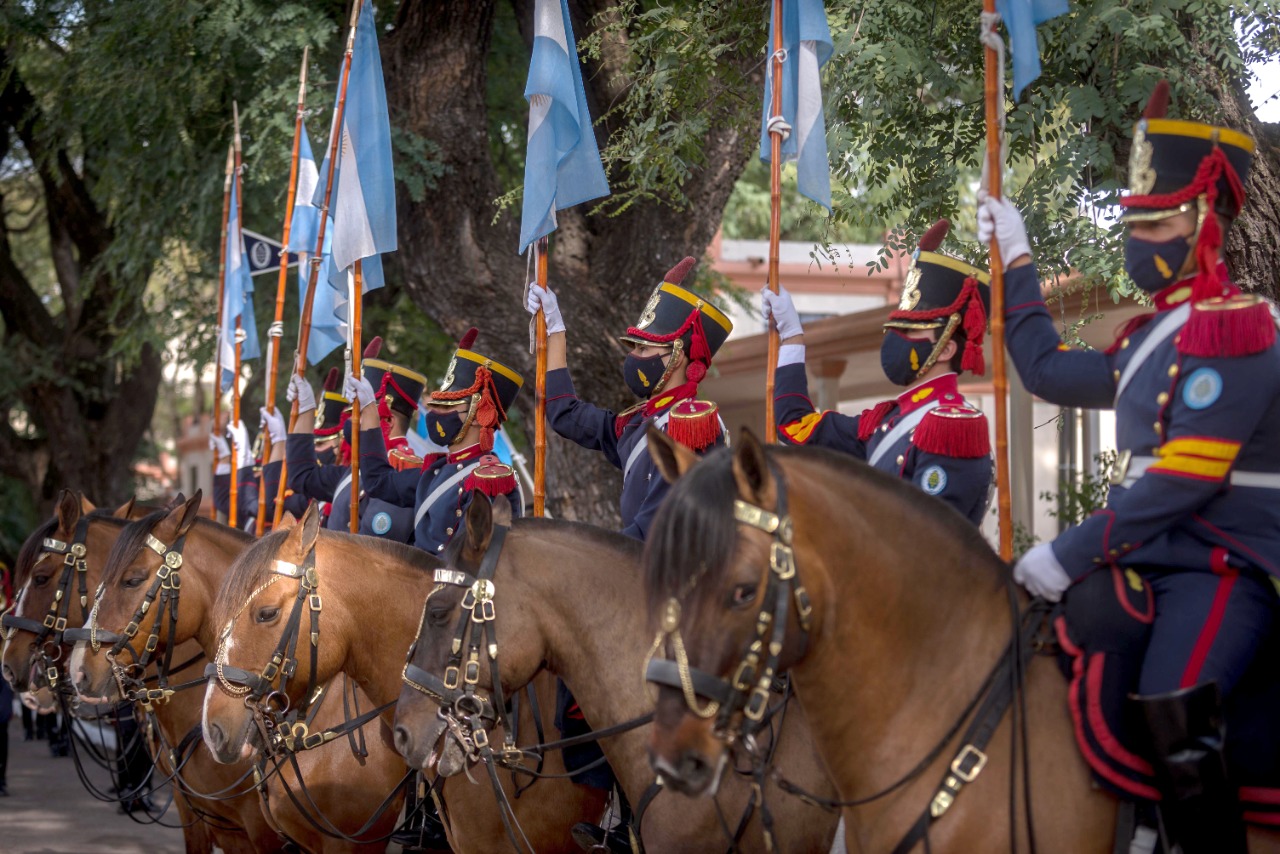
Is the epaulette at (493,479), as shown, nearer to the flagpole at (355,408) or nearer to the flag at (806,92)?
the flagpole at (355,408)

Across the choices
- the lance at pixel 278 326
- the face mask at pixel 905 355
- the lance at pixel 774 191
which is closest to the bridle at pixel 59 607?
the lance at pixel 278 326

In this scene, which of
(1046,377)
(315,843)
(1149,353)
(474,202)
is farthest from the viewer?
(474,202)

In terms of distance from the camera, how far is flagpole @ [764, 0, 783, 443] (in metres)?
5.84

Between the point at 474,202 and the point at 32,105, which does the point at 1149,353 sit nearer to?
the point at 474,202

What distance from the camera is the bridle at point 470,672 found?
4496 mm

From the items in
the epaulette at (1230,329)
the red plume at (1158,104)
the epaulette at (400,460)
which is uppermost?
the red plume at (1158,104)

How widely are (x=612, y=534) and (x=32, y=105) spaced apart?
14.5 metres

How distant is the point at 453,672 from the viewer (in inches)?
178

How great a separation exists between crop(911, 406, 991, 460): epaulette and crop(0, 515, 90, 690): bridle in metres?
4.65

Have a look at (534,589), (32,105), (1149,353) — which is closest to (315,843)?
(534,589)

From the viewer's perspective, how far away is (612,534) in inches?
193

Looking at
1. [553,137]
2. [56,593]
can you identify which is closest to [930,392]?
[553,137]

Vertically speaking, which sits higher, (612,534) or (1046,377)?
(1046,377)

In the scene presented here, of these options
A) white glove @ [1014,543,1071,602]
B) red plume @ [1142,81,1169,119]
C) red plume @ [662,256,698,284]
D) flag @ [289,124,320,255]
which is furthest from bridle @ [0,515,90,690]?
red plume @ [1142,81,1169,119]
